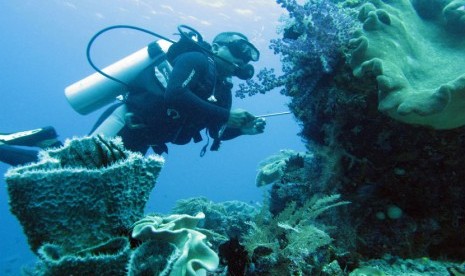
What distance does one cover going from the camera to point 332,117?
134 inches

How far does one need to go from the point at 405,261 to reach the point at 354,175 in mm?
914

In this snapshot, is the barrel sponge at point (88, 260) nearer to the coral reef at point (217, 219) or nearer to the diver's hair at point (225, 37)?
the coral reef at point (217, 219)

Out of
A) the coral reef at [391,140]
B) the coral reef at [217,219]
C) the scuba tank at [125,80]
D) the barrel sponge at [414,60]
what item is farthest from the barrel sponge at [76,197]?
the scuba tank at [125,80]

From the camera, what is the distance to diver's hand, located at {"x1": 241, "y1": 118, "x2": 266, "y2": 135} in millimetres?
4992

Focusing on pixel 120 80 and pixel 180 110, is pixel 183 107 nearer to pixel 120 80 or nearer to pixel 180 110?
pixel 180 110

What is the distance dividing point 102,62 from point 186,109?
87513 millimetres

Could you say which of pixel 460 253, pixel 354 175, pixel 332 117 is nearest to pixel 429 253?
pixel 460 253

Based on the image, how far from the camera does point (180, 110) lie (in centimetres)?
509

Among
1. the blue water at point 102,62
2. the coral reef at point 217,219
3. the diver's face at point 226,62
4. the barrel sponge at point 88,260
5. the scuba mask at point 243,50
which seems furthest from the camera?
Answer: the blue water at point 102,62

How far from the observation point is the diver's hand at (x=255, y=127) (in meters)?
4.99

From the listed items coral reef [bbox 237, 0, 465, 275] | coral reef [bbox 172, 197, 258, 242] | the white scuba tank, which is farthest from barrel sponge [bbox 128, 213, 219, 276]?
the white scuba tank

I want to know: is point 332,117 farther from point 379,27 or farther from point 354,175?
point 379,27

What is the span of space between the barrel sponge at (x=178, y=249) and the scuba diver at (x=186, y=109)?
3.16 m

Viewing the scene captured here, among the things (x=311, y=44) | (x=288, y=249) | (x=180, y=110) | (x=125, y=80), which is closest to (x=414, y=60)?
(x=311, y=44)
